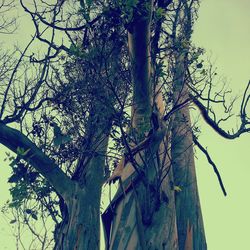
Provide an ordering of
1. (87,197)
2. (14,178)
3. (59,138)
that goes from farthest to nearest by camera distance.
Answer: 1. (59,138)
2. (87,197)
3. (14,178)

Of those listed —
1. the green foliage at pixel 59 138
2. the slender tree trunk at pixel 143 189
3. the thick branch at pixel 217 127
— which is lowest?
the slender tree trunk at pixel 143 189

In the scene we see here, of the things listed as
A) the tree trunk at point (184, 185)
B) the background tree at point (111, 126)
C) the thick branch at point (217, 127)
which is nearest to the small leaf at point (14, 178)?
the background tree at point (111, 126)

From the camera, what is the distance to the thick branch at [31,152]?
5.21 meters

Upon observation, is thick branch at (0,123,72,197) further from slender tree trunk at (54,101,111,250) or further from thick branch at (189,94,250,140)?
thick branch at (189,94,250,140)

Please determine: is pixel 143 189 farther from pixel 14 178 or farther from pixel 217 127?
pixel 217 127

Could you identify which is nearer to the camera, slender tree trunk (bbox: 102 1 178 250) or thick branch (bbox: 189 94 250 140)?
slender tree trunk (bbox: 102 1 178 250)

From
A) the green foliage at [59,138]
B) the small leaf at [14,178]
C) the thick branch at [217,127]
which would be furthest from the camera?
the thick branch at [217,127]

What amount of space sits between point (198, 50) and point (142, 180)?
88.4 inches

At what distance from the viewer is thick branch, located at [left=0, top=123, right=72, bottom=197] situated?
17.1 ft

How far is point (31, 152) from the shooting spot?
5.25 meters

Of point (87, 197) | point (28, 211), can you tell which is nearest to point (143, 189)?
point (87, 197)

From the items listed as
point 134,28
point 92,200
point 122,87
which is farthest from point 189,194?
point 134,28

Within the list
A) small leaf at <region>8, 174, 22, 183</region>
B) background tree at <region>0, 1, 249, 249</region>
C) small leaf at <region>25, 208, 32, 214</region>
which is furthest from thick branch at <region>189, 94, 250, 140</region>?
small leaf at <region>25, 208, 32, 214</region>

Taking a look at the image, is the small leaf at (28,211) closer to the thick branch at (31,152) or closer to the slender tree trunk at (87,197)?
the slender tree trunk at (87,197)
